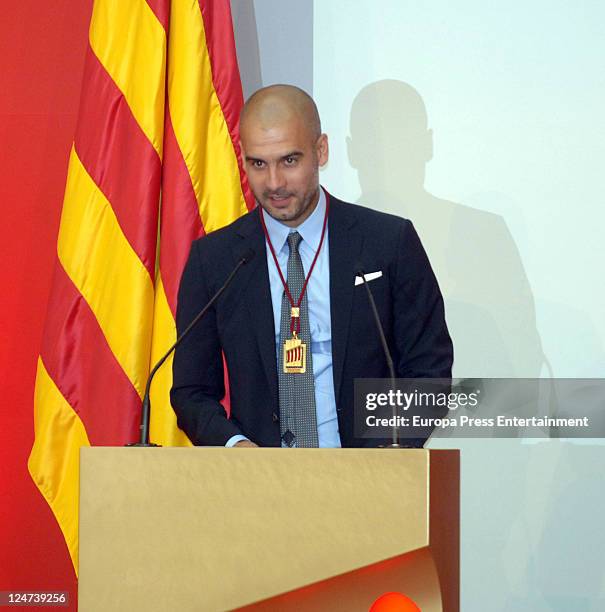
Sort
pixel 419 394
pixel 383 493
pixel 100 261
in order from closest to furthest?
1. pixel 383 493
2. pixel 419 394
3. pixel 100 261

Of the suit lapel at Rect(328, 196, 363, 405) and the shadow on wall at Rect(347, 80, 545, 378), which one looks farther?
the shadow on wall at Rect(347, 80, 545, 378)

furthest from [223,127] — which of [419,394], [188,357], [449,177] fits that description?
[419,394]

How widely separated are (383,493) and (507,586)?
1930 millimetres

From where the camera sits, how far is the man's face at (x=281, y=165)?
6.98 feet

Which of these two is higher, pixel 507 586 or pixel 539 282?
pixel 539 282

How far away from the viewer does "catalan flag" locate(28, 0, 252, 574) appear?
2775 mm

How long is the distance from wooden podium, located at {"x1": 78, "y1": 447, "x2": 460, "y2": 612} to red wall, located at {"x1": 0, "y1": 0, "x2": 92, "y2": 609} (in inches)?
73.3

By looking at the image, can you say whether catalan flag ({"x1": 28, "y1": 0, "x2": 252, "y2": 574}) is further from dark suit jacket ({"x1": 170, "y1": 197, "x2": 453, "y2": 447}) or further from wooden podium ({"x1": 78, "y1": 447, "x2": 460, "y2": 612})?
wooden podium ({"x1": 78, "y1": 447, "x2": 460, "y2": 612})

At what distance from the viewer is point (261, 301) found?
7.16ft

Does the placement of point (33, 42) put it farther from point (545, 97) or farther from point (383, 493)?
point (383, 493)

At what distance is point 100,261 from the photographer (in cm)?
280
